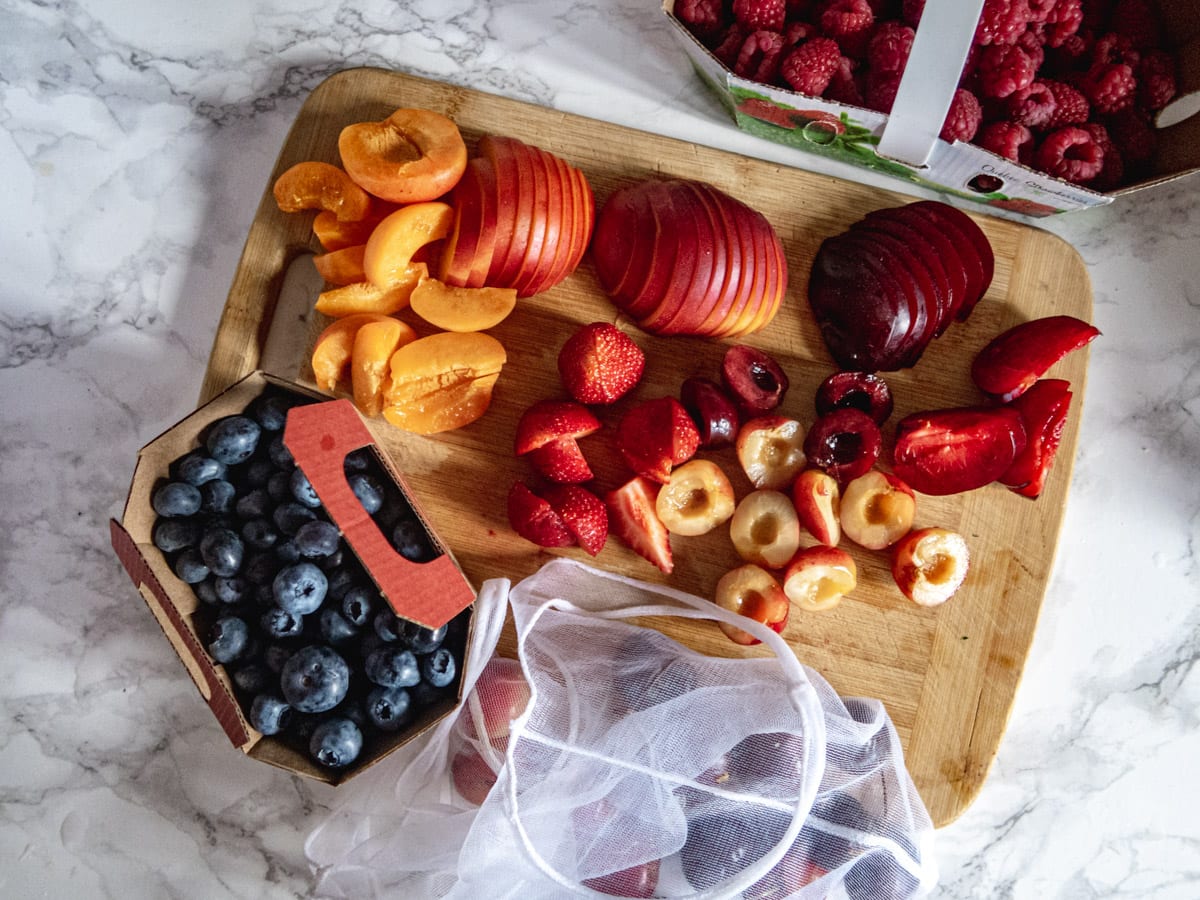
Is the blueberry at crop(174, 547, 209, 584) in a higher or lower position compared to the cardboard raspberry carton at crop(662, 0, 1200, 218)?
lower

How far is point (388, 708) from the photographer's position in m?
1.30

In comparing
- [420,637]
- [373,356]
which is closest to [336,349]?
[373,356]

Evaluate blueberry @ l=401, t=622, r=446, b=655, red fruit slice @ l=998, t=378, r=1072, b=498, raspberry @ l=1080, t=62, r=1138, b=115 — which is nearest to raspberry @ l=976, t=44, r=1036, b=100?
raspberry @ l=1080, t=62, r=1138, b=115

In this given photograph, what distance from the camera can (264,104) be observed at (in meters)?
1.67

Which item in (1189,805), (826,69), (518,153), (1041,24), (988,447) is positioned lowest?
(1189,805)

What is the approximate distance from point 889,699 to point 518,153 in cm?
111

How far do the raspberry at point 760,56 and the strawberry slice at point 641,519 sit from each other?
0.69 m

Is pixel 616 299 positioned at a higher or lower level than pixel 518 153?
lower

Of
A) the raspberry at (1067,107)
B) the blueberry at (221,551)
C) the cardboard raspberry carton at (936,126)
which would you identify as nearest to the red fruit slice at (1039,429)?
the cardboard raspberry carton at (936,126)

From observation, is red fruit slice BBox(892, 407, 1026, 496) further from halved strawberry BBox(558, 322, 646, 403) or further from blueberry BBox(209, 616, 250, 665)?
blueberry BBox(209, 616, 250, 665)

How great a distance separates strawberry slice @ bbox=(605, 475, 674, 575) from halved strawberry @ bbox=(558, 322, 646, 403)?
0.16m

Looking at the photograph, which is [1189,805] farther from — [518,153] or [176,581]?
[176,581]

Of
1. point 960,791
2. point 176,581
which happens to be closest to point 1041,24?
point 960,791

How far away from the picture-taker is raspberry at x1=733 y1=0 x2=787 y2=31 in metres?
1.46
